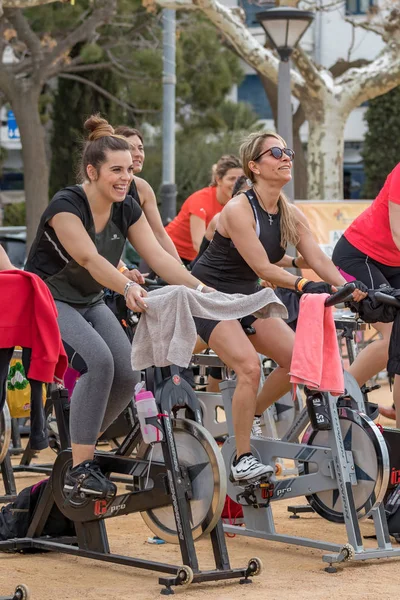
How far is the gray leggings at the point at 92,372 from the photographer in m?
5.76

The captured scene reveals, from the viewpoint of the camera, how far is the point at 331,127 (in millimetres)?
19578

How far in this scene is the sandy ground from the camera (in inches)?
211

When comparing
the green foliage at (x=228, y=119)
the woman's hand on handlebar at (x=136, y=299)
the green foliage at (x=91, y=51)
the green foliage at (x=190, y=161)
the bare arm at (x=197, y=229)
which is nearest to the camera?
the woman's hand on handlebar at (x=136, y=299)

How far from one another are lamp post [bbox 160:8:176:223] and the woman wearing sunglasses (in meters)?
13.5

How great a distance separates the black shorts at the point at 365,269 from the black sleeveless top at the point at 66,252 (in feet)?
5.44

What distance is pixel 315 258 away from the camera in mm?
6688

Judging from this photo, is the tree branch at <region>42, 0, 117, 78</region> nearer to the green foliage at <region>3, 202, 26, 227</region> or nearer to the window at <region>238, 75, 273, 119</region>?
the green foliage at <region>3, 202, 26, 227</region>

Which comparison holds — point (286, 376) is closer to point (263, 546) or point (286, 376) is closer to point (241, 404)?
point (241, 404)

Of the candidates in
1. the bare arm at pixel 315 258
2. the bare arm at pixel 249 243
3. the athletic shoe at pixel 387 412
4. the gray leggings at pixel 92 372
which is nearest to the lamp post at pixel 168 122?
the athletic shoe at pixel 387 412

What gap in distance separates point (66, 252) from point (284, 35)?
871 cm

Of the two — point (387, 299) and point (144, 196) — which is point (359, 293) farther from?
point (144, 196)

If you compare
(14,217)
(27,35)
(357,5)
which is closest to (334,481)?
(27,35)

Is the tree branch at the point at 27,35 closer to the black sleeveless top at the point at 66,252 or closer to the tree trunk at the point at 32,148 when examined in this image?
the tree trunk at the point at 32,148

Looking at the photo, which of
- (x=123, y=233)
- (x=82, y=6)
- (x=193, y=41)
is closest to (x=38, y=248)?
(x=123, y=233)
